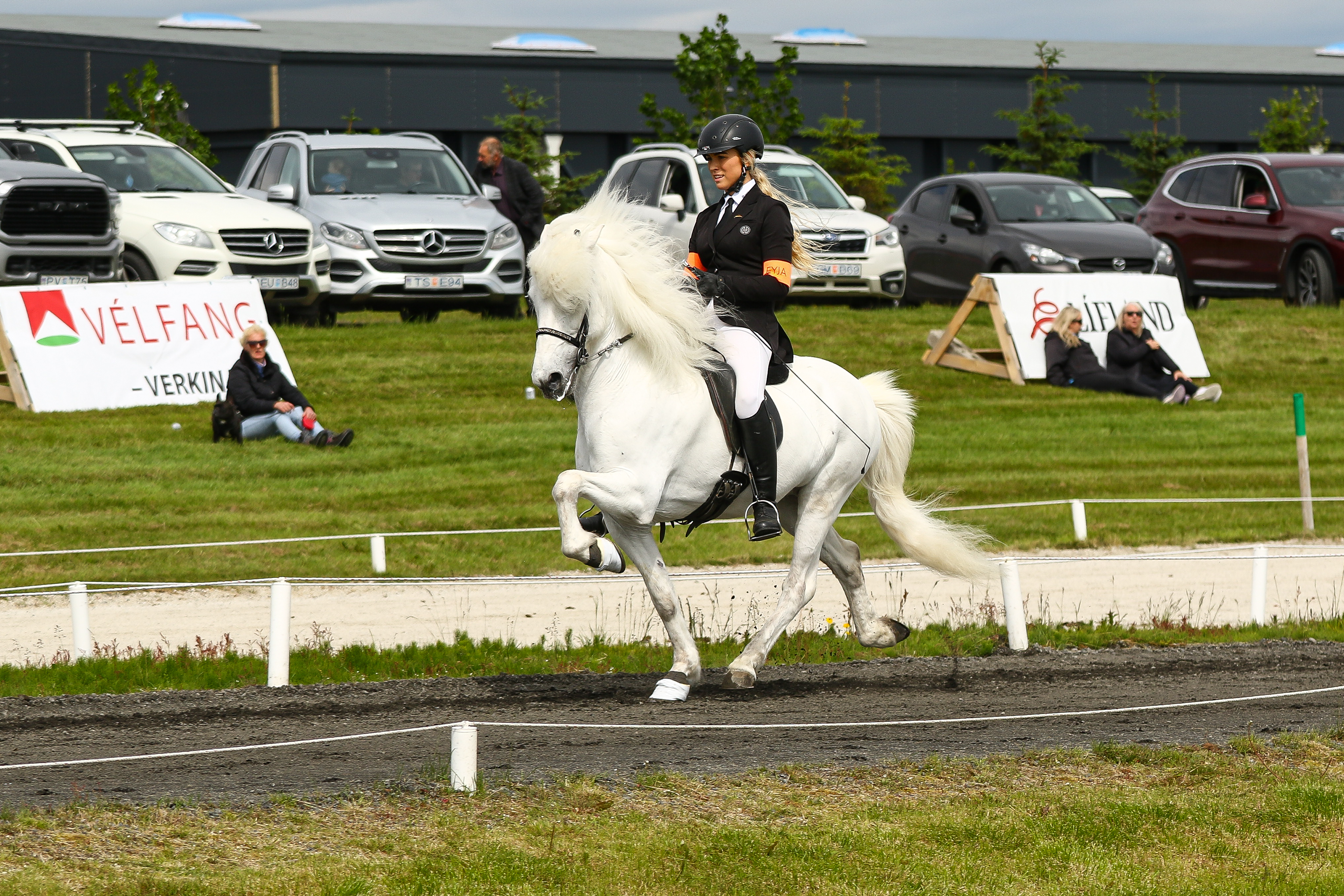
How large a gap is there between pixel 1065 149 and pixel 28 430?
110 feet

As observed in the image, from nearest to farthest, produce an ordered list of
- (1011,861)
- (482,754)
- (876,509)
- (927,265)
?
(1011,861) < (482,754) < (876,509) < (927,265)

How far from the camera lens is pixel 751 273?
8805mm

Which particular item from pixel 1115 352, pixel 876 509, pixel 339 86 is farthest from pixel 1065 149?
pixel 876 509

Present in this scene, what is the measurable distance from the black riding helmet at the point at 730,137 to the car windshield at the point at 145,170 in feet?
48.5

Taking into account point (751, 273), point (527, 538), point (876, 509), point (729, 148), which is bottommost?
point (527, 538)

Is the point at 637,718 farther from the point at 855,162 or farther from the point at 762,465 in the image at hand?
the point at 855,162

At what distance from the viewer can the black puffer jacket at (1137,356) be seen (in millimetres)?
20344

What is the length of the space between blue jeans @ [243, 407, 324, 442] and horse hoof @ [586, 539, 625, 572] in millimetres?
9224

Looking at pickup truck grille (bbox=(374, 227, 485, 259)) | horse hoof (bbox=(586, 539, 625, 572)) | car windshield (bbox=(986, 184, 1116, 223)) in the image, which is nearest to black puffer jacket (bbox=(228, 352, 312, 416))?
pickup truck grille (bbox=(374, 227, 485, 259))

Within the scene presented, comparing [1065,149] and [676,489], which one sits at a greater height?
[1065,149]

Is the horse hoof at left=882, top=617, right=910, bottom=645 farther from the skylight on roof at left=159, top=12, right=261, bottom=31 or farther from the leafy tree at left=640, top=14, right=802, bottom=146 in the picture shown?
the skylight on roof at left=159, top=12, right=261, bottom=31

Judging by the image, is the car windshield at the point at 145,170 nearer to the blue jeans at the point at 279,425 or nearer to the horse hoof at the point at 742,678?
the blue jeans at the point at 279,425

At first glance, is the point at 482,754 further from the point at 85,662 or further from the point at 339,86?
the point at 339,86

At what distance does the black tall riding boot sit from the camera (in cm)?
853
